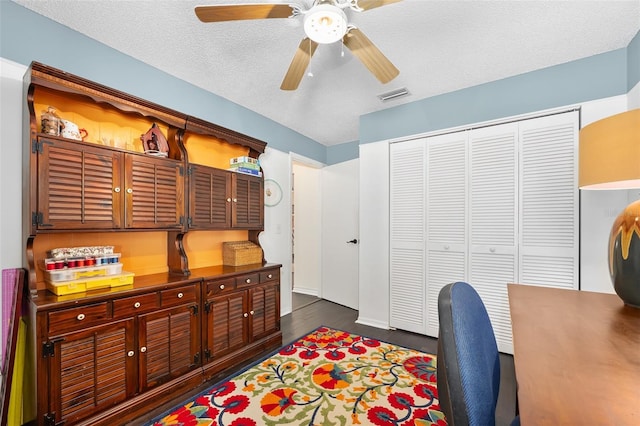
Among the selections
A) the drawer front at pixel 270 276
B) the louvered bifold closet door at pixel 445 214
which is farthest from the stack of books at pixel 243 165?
the louvered bifold closet door at pixel 445 214

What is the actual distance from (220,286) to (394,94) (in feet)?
8.34

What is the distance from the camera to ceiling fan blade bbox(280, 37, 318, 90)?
5.53ft

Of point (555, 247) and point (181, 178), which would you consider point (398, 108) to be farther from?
point (181, 178)

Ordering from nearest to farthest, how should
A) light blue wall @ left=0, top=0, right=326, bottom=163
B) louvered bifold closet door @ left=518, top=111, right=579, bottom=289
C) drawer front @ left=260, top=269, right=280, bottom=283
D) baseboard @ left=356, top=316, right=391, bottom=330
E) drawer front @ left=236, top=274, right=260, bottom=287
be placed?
Result: light blue wall @ left=0, top=0, right=326, bottom=163
louvered bifold closet door @ left=518, top=111, right=579, bottom=289
drawer front @ left=236, top=274, right=260, bottom=287
drawer front @ left=260, top=269, right=280, bottom=283
baseboard @ left=356, top=316, right=391, bottom=330

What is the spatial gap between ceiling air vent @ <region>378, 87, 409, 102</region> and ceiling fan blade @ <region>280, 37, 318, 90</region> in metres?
1.30

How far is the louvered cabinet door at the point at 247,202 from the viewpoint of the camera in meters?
2.76

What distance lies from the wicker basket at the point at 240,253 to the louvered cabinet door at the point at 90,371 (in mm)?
1080

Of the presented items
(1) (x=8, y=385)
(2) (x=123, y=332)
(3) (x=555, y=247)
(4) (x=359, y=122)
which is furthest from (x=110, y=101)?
(3) (x=555, y=247)

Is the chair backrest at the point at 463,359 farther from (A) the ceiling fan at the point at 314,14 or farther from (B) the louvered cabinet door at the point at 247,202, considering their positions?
(B) the louvered cabinet door at the point at 247,202

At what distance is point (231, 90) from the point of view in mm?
2783

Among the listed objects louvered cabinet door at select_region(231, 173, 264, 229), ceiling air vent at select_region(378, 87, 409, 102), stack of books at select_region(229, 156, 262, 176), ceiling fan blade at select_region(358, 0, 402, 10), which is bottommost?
louvered cabinet door at select_region(231, 173, 264, 229)


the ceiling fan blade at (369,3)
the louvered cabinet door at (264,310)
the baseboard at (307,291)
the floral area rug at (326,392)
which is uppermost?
the ceiling fan blade at (369,3)

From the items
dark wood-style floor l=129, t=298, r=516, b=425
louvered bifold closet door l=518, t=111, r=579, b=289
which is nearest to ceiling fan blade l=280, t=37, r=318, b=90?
louvered bifold closet door l=518, t=111, r=579, b=289

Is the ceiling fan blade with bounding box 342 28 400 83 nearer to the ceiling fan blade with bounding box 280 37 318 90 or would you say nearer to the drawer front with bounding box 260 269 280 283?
the ceiling fan blade with bounding box 280 37 318 90
